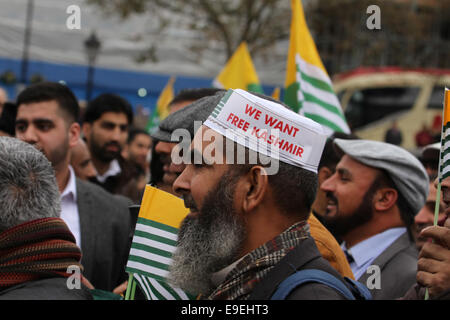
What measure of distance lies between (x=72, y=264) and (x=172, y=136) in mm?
1136

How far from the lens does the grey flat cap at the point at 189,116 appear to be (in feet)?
9.21

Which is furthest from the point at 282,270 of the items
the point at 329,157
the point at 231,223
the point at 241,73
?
the point at 241,73

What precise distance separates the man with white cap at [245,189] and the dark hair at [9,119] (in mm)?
2992

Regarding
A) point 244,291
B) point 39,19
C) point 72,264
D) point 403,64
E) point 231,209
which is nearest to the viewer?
point 244,291

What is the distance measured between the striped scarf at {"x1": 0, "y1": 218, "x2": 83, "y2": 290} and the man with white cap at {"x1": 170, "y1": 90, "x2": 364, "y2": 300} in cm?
44

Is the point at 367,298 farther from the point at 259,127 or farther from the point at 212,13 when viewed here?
the point at 212,13

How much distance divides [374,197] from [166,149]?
130 cm

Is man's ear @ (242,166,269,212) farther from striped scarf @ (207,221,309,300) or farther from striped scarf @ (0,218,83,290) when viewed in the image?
→ striped scarf @ (0,218,83,290)

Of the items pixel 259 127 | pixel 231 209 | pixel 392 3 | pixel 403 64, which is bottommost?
pixel 231 209

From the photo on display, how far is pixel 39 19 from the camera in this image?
79.2 feet

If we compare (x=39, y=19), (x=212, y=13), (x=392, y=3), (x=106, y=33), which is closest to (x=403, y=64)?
(x=392, y=3)

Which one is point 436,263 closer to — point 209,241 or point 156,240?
point 209,241

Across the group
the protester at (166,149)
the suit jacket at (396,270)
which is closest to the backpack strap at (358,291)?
the suit jacket at (396,270)

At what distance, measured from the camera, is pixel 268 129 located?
2271 millimetres
